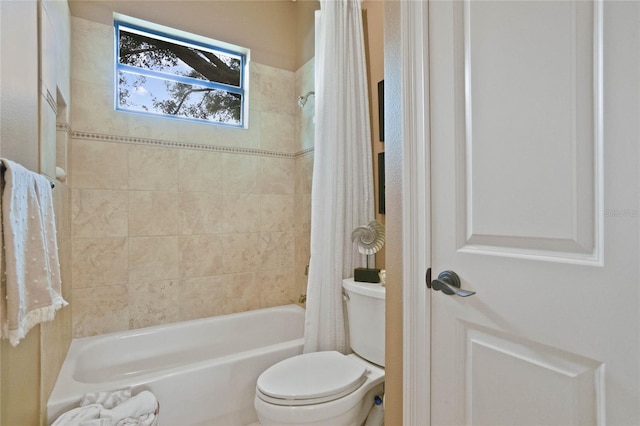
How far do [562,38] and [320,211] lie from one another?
1273mm

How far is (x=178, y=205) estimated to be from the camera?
2129mm

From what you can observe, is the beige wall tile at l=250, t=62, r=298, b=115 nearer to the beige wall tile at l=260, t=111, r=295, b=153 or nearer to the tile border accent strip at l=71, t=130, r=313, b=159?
the beige wall tile at l=260, t=111, r=295, b=153

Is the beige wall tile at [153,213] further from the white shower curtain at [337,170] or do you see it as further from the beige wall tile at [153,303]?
the white shower curtain at [337,170]

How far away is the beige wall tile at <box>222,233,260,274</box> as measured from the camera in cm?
228

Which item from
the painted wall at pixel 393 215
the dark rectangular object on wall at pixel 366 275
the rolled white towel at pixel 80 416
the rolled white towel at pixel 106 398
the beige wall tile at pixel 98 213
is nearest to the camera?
the painted wall at pixel 393 215

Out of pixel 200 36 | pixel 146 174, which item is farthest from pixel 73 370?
pixel 200 36

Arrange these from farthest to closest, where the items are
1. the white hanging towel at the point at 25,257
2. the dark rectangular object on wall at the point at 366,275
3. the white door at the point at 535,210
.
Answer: the dark rectangular object on wall at the point at 366,275, the white hanging towel at the point at 25,257, the white door at the point at 535,210

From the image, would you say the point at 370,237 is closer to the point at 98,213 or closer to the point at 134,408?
the point at 134,408

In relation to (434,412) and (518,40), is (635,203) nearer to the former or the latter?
(518,40)

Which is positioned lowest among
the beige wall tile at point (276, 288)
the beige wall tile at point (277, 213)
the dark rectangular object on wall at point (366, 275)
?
the beige wall tile at point (276, 288)

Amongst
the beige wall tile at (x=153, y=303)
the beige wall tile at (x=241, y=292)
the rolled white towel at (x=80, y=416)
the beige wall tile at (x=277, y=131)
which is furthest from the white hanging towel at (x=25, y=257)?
the beige wall tile at (x=277, y=131)

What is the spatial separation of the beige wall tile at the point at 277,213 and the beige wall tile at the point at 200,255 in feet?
1.23

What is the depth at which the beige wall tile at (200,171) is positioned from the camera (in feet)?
7.04

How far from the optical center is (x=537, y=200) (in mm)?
750
